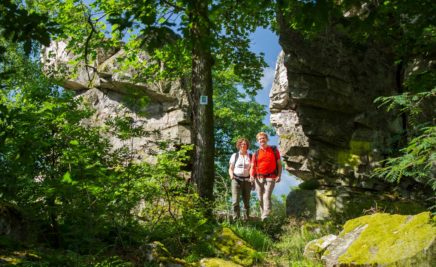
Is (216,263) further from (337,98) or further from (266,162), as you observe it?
(337,98)

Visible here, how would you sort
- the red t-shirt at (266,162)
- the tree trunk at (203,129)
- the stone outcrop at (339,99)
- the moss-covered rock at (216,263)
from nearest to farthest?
the moss-covered rock at (216,263) < the tree trunk at (203,129) < the red t-shirt at (266,162) < the stone outcrop at (339,99)

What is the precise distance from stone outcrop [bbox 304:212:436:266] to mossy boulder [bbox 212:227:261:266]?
3.04ft

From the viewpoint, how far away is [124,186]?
18.9 feet

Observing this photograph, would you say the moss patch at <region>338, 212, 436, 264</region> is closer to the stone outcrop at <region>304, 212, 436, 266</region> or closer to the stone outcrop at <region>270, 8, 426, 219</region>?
the stone outcrop at <region>304, 212, 436, 266</region>

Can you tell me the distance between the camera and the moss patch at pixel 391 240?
5.08 metres

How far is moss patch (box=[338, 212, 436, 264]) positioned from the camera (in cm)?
508

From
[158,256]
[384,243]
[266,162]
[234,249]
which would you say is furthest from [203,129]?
[384,243]

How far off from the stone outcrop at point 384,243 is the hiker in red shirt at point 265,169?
9.52ft

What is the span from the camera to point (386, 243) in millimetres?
5465

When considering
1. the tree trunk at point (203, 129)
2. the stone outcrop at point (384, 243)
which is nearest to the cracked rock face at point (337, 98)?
the tree trunk at point (203, 129)

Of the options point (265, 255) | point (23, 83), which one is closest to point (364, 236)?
point (265, 255)

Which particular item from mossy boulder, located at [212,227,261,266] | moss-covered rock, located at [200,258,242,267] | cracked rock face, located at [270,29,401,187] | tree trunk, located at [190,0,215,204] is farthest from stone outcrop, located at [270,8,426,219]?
moss-covered rock, located at [200,258,242,267]

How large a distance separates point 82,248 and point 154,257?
3.07ft

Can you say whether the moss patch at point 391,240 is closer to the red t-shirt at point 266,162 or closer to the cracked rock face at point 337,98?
the red t-shirt at point 266,162
